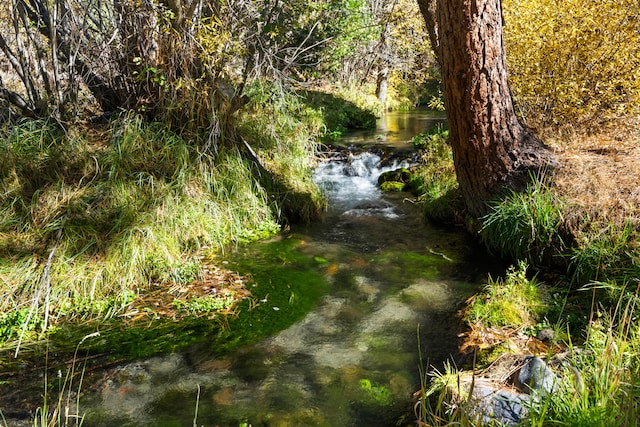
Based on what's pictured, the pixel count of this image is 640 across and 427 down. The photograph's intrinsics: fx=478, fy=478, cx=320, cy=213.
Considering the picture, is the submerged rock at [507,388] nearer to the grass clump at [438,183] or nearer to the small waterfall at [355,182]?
the grass clump at [438,183]

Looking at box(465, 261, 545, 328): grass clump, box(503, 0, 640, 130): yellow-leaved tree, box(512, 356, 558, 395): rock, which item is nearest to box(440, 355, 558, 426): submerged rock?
box(512, 356, 558, 395): rock

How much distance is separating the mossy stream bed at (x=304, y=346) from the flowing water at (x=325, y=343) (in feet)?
0.03

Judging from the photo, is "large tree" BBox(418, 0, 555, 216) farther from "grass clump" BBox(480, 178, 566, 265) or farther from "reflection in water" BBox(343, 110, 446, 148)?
"reflection in water" BBox(343, 110, 446, 148)

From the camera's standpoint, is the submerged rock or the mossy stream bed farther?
the mossy stream bed

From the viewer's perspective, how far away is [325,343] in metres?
4.19

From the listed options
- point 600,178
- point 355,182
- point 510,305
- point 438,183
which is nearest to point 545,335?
point 510,305

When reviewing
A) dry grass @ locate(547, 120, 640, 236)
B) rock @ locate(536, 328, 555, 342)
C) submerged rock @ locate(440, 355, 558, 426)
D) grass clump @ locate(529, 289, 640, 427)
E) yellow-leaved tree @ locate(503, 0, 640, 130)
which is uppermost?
yellow-leaved tree @ locate(503, 0, 640, 130)

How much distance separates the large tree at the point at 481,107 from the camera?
476cm

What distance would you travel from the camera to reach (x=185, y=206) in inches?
229

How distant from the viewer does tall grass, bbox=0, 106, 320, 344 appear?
449 centimetres

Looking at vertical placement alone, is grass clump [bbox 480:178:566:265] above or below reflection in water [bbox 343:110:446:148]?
below

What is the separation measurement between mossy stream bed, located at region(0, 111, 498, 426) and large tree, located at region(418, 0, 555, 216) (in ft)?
3.58


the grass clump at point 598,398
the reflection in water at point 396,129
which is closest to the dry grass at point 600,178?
the grass clump at point 598,398

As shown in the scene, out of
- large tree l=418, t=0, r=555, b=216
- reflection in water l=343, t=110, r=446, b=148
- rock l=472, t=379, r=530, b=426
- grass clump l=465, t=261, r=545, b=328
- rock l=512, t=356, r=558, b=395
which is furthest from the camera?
reflection in water l=343, t=110, r=446, b=148
